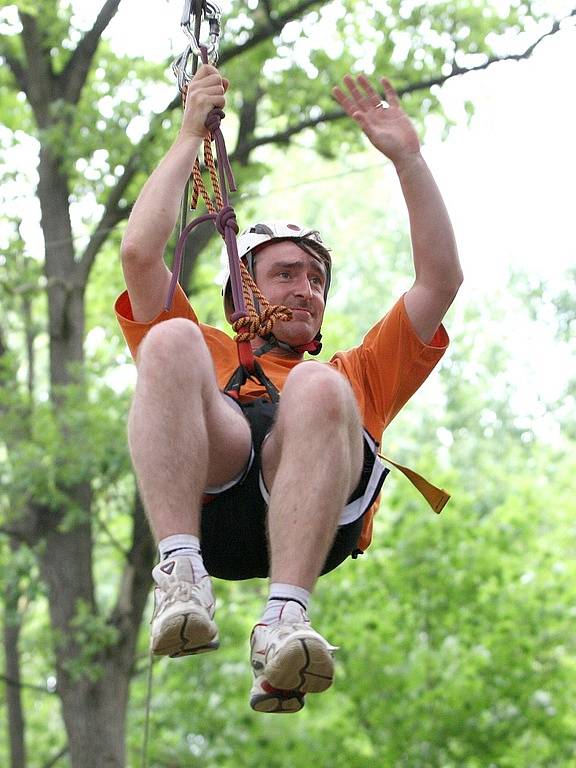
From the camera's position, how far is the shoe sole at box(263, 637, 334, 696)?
116 inches

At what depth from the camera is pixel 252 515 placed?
11.6 feet

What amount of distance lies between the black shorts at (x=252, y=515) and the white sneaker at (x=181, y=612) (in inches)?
16.4

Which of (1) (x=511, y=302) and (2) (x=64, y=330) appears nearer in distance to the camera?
(2) (x=64, y=330)

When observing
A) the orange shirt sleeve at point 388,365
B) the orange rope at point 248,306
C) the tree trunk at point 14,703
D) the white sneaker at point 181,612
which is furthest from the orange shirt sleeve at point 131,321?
the tree trunk at point 14,703

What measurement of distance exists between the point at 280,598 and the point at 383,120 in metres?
1.57

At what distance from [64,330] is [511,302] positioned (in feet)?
55.3

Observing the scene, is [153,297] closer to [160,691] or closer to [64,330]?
[64,330]

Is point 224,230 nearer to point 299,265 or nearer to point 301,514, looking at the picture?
point 299,265

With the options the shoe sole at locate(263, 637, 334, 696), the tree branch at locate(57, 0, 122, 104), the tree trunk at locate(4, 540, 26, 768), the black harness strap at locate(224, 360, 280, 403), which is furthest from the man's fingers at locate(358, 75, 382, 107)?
the tree trunk at locate(4, 540, 26, 768)

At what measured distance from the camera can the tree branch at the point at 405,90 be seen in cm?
895

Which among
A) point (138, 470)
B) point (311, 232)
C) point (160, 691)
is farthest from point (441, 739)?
point (138, 470)

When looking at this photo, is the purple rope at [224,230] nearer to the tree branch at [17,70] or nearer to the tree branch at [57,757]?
the tree branch at [17,70]

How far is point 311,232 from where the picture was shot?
4.18 meters

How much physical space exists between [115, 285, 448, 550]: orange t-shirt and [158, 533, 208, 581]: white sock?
2.69 ft
